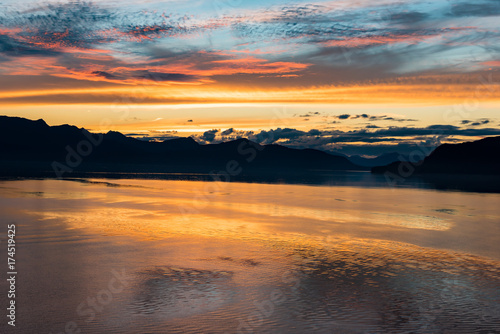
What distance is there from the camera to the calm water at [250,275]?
1245cm

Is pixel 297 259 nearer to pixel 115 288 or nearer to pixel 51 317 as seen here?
pixel 115 288

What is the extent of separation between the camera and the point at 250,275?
17391 millimetres

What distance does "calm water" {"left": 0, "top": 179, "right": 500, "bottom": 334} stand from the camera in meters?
12.5

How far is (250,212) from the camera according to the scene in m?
39.3

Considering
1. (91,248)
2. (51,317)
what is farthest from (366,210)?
(51,317)
